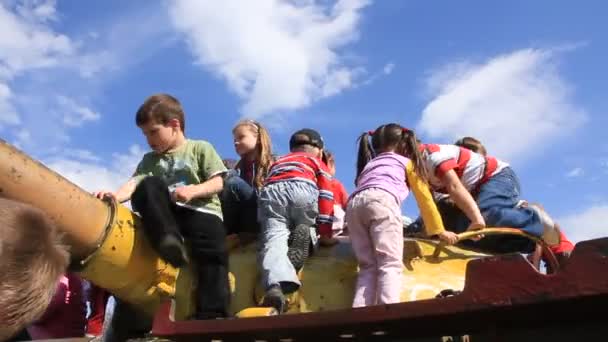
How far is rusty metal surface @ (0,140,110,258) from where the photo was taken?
3348 millimetres

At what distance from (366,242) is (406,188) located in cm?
60

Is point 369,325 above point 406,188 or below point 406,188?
below

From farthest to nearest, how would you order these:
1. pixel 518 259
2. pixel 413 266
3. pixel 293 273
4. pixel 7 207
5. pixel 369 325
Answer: pixel 413 266 → pixel 293 273 → pixel 369 325 → pixel 518 259 → pixel 7 207

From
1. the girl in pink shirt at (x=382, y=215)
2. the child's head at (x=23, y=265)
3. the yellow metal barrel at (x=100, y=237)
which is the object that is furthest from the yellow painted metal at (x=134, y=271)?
the child's head at (x=23, y=265)

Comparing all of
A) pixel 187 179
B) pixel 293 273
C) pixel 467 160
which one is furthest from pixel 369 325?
pixel 467 160

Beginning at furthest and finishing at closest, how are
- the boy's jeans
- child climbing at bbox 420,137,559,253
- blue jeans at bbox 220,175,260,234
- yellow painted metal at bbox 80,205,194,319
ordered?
blue jeans at bbox 220,175,260,234 < child climbing at bbox 420,137,559,253 < the boy's jeans < yellow painted metal at bbox 80,205,194,319

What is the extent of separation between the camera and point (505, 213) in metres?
4.68

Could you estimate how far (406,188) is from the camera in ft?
15.8

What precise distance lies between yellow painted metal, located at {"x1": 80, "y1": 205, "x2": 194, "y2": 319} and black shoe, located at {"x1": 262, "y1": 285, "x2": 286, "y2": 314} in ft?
1.51

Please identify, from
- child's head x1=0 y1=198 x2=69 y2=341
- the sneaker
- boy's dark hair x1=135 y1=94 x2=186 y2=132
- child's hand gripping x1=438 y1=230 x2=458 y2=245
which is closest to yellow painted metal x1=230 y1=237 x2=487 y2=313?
child's hand gripping x1=438 y1=230 x2=458 y2=245

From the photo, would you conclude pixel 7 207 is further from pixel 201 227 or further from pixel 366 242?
pixel 366 242

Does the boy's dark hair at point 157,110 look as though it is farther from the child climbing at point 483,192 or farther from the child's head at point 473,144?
the child's head at point 473,144

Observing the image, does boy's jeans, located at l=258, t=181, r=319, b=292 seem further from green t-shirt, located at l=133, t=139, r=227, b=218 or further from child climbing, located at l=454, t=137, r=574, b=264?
child climbing, located at l=454, t=137, r=574, b=264

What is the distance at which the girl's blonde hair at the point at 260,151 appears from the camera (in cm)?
561
